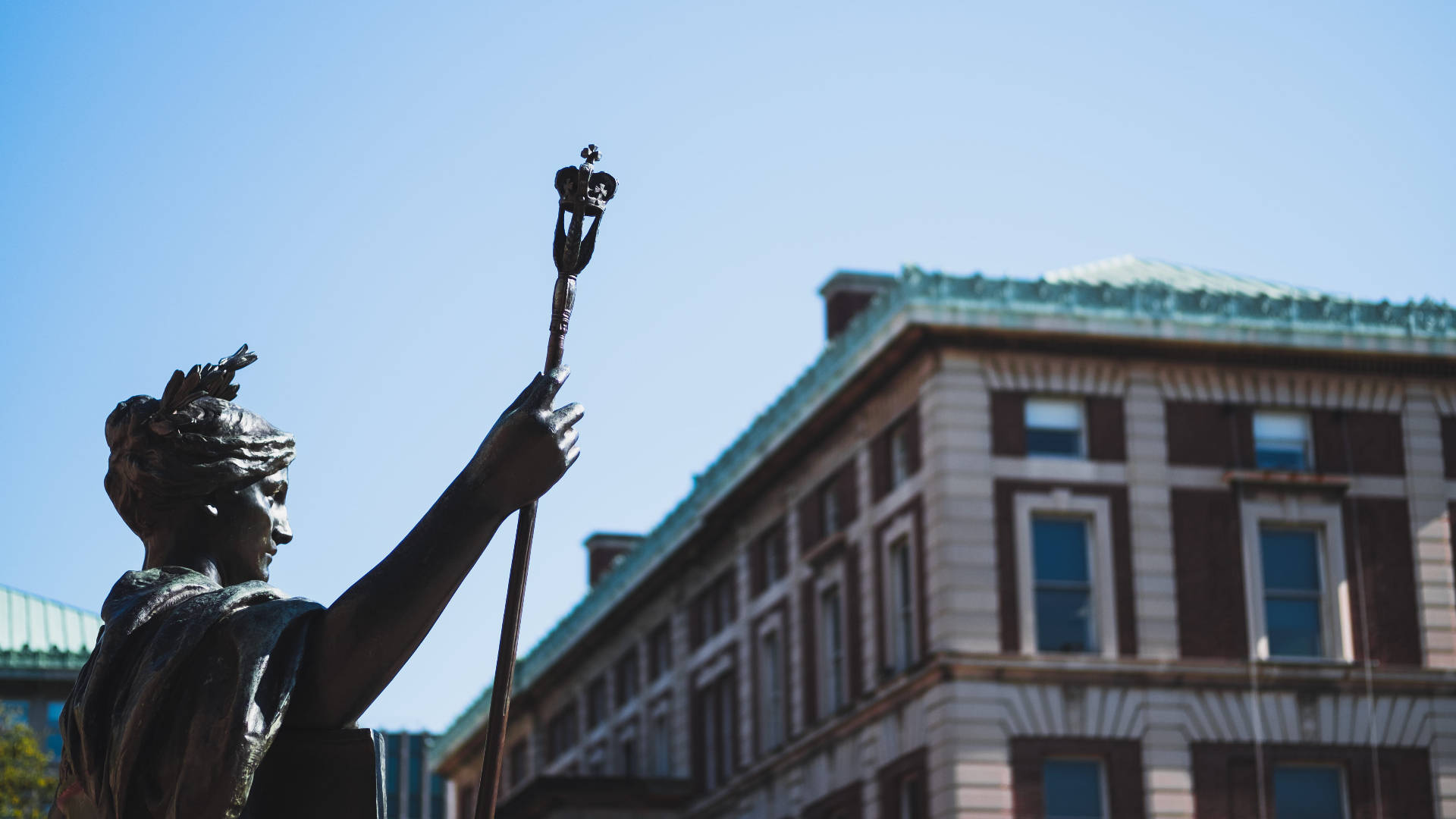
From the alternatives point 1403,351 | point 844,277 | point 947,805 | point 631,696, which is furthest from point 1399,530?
point 631,696

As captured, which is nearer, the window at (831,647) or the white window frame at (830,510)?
the window at (831,647)

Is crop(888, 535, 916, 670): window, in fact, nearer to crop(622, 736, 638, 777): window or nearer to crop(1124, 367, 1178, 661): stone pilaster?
crop(1124, 367, 1178, 661): stone pilaster

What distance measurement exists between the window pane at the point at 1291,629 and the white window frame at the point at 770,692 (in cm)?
1058

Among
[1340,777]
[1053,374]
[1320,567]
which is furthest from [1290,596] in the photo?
[1053,374]

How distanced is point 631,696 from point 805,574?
13505mm

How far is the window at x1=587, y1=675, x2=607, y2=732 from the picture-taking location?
57.3 metres

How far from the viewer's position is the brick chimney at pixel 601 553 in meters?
63.1

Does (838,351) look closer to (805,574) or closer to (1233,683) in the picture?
(805,574)

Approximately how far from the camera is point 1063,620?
36312mm

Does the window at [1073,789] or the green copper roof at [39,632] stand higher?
the green copper roof at [39,632]

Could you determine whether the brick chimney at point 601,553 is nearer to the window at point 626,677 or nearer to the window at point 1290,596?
the window at point 626,677

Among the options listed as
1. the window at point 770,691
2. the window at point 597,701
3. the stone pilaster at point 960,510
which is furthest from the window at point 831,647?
the window at point 597,701

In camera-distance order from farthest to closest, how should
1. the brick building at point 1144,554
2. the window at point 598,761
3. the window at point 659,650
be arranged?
1. the window at point 598,761
2. the window at point 659,650
3. the brick building at point 1144,554

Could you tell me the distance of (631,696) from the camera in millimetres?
54625
